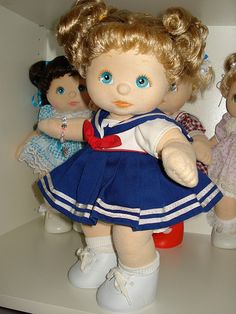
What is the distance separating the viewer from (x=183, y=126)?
36.1 inches

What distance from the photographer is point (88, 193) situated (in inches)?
27.3

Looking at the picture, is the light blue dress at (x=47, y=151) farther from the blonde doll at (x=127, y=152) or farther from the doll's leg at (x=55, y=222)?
the blonde doll at (x=127, y=152)

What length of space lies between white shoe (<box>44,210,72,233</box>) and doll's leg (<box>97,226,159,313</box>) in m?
0.35

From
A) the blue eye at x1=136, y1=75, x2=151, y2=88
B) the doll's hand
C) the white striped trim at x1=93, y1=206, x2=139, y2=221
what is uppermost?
the blue eye at x1=136, y1=75, x2=151, y2=88

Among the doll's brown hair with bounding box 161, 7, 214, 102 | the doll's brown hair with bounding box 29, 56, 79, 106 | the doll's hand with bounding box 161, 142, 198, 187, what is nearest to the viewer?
the doll's hand with bounding box 161, 142, 198, 187

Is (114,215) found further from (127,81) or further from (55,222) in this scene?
(55,222)

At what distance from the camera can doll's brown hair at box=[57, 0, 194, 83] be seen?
656 mm

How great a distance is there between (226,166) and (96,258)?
37 centimetres

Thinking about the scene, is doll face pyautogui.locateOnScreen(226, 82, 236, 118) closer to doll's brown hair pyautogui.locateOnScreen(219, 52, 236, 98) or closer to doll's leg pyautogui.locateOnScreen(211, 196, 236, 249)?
doll's brown hair pyautogui.locateOnScreen(219, 52, 236, 98)

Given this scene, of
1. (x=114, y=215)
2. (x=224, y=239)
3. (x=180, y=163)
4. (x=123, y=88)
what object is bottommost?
(x=224, y=239)

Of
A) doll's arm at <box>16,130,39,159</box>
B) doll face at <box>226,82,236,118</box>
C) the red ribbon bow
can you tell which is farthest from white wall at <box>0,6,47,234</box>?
doll face at <box>226,82,236,118</box>

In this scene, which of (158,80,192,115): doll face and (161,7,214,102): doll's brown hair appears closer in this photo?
(161,7,214,102): doll's brown hair

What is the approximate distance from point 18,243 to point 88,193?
350 millimetres

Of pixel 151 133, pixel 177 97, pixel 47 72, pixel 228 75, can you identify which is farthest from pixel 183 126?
pixel 47 72
